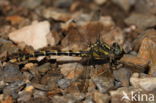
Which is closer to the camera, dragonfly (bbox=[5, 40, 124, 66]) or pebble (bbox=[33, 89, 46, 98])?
pebble (bbox=[33, 89, 46, 98])

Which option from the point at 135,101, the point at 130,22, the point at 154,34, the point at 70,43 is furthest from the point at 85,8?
the point at 135,101

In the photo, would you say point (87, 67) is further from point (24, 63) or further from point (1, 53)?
point (1, 53)

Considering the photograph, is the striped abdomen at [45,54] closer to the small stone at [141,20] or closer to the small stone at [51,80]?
the small stone at [51,80]

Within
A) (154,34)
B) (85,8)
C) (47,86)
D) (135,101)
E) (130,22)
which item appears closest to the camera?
(135,101)

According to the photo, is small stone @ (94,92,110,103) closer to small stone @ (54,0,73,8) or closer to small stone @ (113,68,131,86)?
small stone @ (113,68,131,86)

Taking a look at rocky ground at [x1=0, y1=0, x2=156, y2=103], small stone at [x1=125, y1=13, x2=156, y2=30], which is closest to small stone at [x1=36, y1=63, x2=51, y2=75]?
rocky ground at [x1=0, y1=0, x2=156, y2=103]

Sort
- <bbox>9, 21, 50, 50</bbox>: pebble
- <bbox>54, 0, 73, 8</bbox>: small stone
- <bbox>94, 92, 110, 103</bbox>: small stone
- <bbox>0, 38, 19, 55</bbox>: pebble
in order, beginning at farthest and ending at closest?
1. <bbox>54, 0, 73, 8</bbox>: small stone
2. <bbox>9, 21, 50, 50</bbox>: pebble
3. <bbox>0, 38, 19, 55</bbox>: pebble
4. <bbox>94, 92, 110, 103</bbox>: small stone

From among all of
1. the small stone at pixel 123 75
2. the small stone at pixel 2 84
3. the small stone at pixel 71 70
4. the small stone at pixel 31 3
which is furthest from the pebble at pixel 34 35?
the small stone at pixel 31 3
